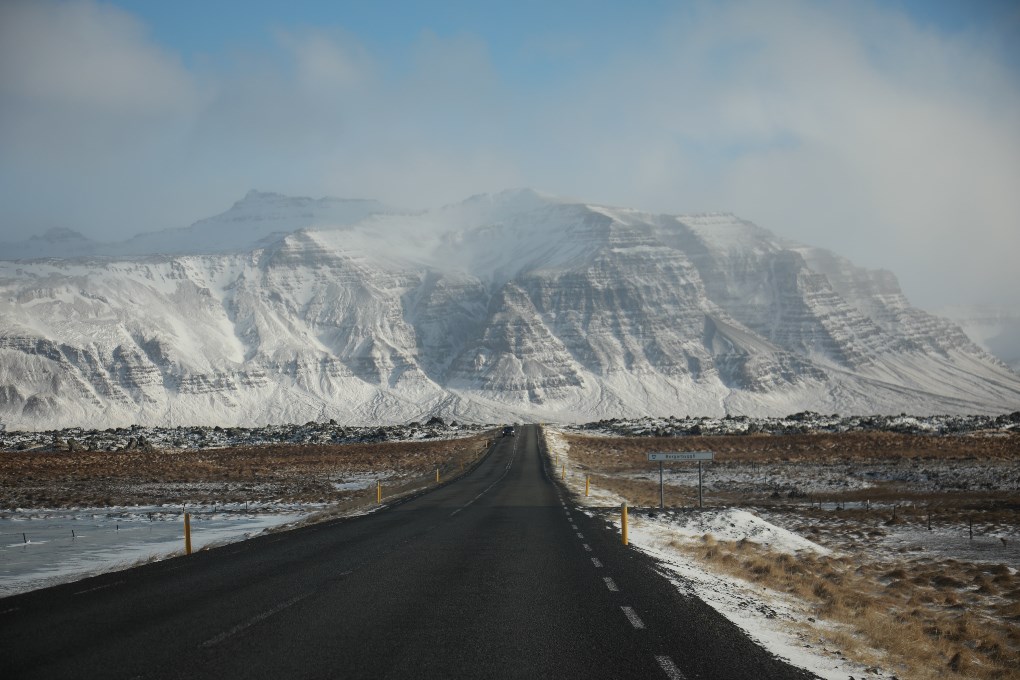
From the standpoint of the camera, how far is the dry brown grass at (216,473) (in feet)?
150

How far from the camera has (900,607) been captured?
54.9ft

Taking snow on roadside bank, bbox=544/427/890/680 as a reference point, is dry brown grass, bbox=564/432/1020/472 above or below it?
below

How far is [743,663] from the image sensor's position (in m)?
9.69

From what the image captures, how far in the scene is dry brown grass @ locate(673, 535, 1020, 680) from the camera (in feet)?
38.4

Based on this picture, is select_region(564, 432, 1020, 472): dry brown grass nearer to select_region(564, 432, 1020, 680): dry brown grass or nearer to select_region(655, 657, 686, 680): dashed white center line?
select_region(564, 432, 1020, 680): dry brown grass

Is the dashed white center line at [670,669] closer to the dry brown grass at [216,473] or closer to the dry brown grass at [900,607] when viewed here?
the dry brown grass at [900,607]

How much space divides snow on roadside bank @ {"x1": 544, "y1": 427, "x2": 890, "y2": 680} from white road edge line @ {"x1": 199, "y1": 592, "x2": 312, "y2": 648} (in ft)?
21.7

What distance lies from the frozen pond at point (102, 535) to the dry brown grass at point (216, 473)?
473 centimetres

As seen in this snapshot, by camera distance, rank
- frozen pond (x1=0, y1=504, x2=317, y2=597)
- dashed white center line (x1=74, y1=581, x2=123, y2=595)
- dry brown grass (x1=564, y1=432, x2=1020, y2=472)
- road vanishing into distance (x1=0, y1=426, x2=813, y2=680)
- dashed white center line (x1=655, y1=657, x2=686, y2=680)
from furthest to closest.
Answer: dry brown grass (x1=564, y1=432, x2=1020, y2=472) < frozen pond (x1=0, y1=504, x2=317, y2=597) < dashed white center line (x1=74, y1=581, x2=123, y2=595) < road vanishing into distance (x1=0, y1=426, x2=813, y2=680) < dashed white center line (x1=655, y1=657, x2=686, y2=680)

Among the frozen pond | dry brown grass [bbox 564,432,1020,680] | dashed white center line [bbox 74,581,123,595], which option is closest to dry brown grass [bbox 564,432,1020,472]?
dry brown grass [bbox 564,432,1020,680]

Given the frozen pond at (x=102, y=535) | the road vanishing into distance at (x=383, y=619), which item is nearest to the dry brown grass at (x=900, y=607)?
the road vanishing into distance at (x=383, y=619)

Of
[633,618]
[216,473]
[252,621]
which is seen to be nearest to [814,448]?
[216,473]

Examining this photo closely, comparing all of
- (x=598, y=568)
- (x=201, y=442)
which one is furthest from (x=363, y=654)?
(x=201, y=442)

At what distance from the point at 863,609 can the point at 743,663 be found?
6597mm
